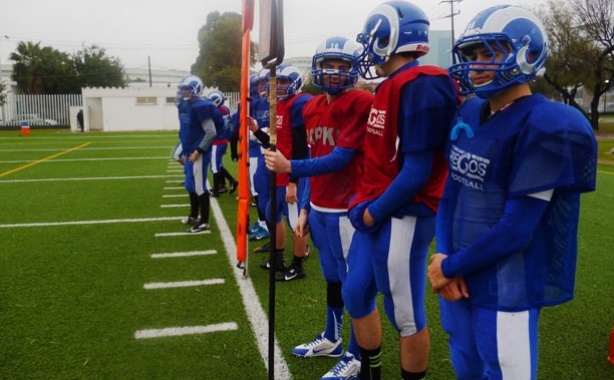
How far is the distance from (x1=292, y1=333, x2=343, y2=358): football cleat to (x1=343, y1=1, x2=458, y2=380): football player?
974 mm

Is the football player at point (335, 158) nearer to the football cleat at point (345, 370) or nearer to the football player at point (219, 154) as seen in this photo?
the football cleat at point (345, 370)

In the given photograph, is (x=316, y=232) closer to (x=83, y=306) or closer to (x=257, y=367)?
(x=257, y=367)

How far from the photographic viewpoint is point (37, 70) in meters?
50.8

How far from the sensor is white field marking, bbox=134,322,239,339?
389cm

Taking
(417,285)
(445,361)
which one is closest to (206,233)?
(445,361)

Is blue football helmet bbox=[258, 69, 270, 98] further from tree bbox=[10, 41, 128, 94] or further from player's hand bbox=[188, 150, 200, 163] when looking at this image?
tree bbox=[10, 41, 128, 94]

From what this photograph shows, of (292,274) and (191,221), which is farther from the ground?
(191,221)

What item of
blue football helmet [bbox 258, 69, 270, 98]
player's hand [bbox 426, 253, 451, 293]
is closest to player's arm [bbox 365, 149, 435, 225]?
player's hand [bbox 426, 253, 451, 293]

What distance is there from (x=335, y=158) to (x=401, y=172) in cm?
66

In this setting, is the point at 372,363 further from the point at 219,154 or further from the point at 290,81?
the point at 219,154

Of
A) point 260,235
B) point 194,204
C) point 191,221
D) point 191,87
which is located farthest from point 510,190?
point 191,221

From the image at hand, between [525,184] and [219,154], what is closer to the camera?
[525,184]

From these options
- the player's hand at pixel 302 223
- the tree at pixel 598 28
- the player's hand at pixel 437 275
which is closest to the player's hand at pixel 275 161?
the player's hand at pixel 302 223

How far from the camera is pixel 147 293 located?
478 cm
